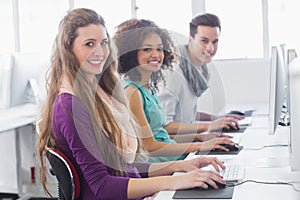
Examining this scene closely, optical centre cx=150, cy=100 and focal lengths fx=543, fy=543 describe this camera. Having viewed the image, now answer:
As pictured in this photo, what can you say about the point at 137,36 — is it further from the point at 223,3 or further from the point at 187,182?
the point at 223,3

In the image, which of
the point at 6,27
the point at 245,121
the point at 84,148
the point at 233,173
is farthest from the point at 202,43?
the point at 6,27

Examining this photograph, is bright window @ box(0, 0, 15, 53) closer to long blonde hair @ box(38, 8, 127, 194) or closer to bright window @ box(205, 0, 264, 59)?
bright window @ box(205, 0, 264, 59)

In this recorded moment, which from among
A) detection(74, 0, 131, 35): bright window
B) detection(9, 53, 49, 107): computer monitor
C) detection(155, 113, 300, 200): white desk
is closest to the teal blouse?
detection(155, 113, 300, 200): white desk

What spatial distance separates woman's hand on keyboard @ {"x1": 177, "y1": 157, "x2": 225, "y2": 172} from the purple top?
35cm

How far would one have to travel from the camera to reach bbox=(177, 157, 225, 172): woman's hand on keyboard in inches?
80.4

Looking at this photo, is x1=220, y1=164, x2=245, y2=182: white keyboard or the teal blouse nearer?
x1=220, y1=164, x2=245, y2=182: white keyboard

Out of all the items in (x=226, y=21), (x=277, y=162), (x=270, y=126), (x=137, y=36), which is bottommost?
(x=277, y=162)

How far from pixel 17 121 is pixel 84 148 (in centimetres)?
191

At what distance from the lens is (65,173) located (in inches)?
72.0

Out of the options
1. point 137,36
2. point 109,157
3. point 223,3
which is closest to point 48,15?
point 223,3

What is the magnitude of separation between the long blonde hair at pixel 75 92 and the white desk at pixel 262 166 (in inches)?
10.8

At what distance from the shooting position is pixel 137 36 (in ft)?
8.07

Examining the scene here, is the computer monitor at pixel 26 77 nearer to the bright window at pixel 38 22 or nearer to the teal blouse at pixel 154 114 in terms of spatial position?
the bright window at pixel 38 22

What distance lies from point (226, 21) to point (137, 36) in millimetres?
2232
